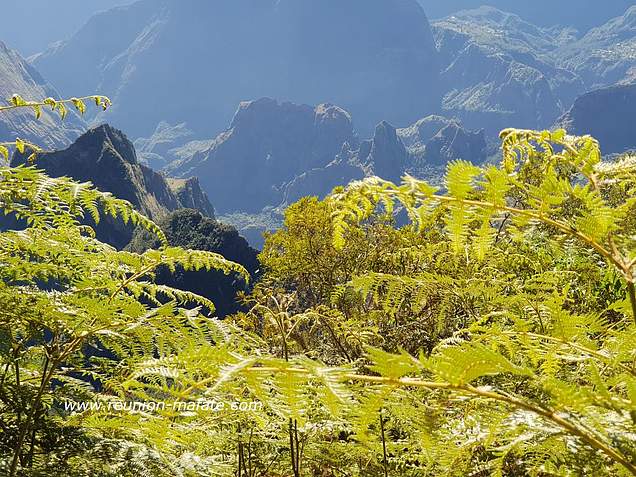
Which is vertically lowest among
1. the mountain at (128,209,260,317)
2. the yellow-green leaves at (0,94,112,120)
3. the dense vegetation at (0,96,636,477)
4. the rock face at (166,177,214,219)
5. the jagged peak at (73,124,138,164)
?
the dense vegetation at (0,96,636,477)

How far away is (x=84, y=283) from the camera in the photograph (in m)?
2.32

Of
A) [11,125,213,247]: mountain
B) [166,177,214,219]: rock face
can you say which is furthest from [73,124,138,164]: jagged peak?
[166,177,214,219]: rock face

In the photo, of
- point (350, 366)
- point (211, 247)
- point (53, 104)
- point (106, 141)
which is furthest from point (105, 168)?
point (350, 366)

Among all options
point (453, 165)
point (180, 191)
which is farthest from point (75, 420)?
point (180, 191)

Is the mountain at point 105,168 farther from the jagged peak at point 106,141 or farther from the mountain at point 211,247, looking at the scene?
the mountain at point 211,247

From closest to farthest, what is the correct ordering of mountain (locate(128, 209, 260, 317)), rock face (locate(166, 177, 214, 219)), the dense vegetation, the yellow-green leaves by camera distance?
the dense vegetation, the yellow-green leaves, mountain (locate(128, 209, 260, 317)), rock face (locate(166, 177, 214, 219))

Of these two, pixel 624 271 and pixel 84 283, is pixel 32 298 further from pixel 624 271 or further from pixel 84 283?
pixel 624 271

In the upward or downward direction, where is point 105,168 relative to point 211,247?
upward

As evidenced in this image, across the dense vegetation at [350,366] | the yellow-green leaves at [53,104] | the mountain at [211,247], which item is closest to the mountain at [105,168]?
the mountain at [211,247]

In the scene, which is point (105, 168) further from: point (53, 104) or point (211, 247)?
point (53, 104)

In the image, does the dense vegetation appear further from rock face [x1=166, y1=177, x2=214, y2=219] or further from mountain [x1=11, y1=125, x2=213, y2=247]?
rock face [x1=166, y1=177, x2=214, y2=219]

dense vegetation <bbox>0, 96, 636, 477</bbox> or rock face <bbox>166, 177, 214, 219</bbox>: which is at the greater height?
rock face <bbox>166, 177, 214, 219</bbox>

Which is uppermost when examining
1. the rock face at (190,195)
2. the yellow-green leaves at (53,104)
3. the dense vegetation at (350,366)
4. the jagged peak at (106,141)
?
the rock face at (190,195)

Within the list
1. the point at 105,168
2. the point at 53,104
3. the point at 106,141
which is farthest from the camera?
the point at 106,141
